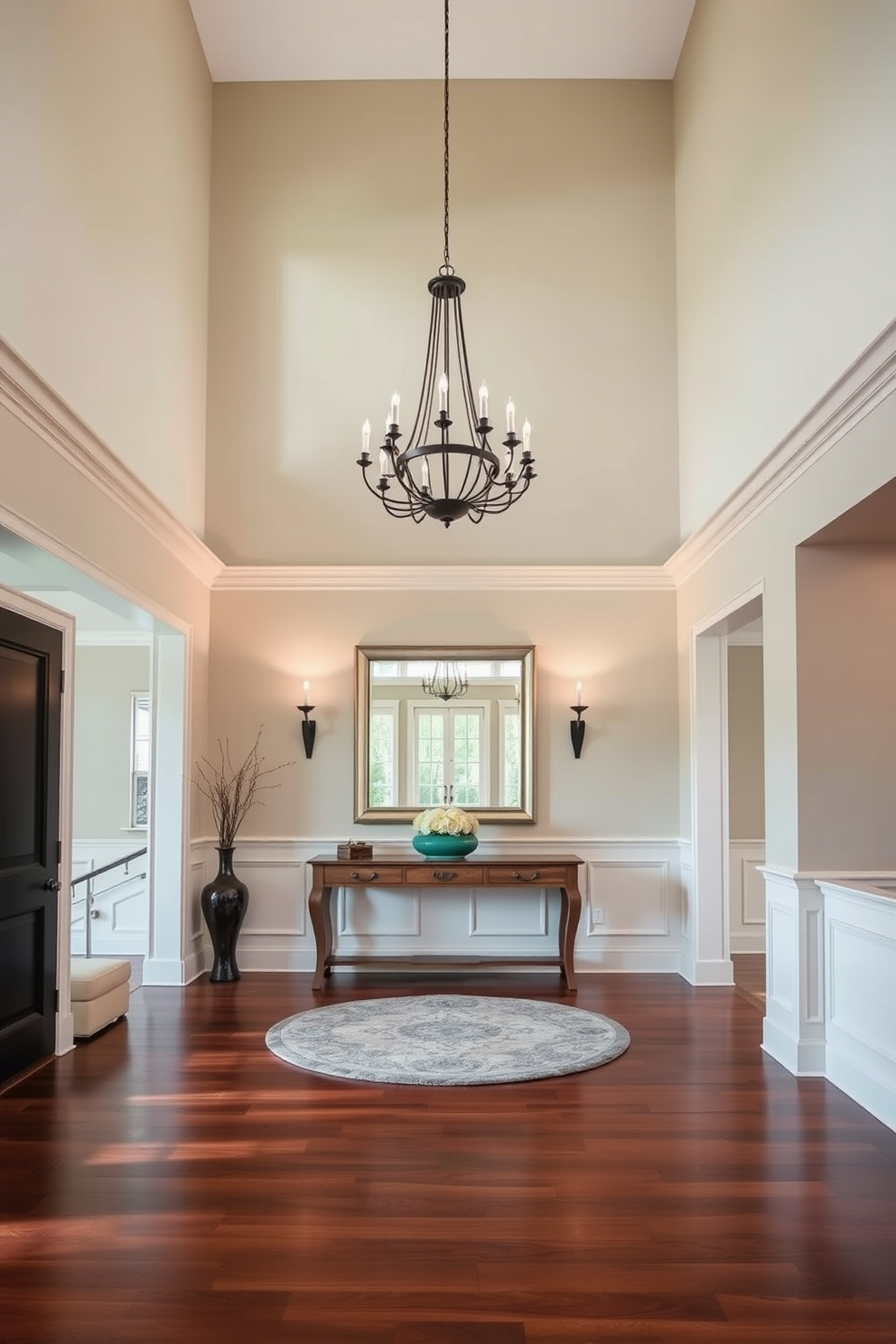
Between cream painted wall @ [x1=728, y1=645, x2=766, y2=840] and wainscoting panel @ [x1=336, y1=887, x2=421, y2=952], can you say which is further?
cream painted wall @ [x1=728, y1=645, x2=766, y2=840]

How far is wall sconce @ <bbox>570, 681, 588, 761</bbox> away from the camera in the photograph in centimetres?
720

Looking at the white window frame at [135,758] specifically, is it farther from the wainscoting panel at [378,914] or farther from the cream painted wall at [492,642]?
the wainscoting panel at [378,914]

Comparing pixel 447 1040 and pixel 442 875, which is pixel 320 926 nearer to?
pixel 442 875

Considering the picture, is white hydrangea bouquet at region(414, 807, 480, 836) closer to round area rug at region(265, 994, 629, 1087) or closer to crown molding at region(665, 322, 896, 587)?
round area rug at region(265, 994, 629, 1087)

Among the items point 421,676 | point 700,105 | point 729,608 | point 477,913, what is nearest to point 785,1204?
point 729,608

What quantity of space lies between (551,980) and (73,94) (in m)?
5.65

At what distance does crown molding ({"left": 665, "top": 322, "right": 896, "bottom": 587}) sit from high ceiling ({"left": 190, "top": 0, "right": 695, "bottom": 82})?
3.91 meters

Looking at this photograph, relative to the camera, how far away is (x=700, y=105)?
6992 mm

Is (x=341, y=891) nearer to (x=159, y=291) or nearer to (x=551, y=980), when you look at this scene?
(x=551, y=980)

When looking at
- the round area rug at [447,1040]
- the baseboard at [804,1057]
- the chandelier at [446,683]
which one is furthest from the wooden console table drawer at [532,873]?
the baseboard at [804,1057]

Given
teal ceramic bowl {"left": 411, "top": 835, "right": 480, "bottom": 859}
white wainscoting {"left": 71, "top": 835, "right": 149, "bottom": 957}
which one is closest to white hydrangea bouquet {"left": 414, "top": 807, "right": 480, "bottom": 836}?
teal ceramic bowl {"left": 411, "top": 835, "right": 480, "bottom": 859}

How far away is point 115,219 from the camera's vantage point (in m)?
5.52

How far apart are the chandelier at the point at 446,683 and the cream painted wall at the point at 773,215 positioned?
192 cm

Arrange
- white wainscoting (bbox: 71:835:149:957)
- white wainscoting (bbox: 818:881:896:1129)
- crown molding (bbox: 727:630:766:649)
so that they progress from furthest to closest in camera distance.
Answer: white wainscoting (bbox: 71:835:149:957) < crown molding (bbox: 727:630:766:649) < white wainscoting (bbox: 818:881:896:1129)
